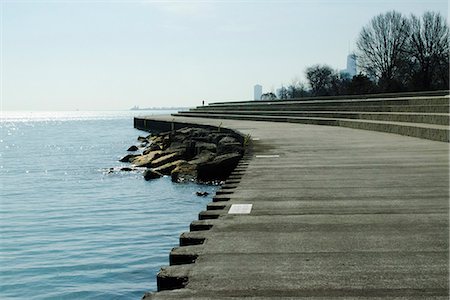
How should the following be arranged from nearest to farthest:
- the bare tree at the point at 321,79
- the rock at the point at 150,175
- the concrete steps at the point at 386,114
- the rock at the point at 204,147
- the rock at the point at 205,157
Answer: the concrete steps at the point at 386,114 → the rock at the point at 205,157 → the rock at the point at 150,175 → the rock at the point at 204,147 → the bare tree at the point at 321,79

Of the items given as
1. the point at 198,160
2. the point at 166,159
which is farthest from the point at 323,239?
the point at 166,159

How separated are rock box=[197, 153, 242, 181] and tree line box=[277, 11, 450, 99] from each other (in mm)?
43083

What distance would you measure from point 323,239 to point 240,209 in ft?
4.97

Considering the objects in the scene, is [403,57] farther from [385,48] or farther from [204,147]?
[204,147]

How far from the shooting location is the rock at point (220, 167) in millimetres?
15797

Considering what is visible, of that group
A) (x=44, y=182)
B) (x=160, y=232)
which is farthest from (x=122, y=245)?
(x=44, y=182)

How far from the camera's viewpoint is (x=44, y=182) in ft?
71.9

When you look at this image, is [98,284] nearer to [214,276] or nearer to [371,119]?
[214,276]

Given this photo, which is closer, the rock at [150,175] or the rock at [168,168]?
the rock at [150,175]

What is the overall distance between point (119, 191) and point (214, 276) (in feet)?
48.5

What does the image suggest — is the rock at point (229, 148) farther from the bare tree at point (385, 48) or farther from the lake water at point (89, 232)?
the bare tree at point (385, 48)

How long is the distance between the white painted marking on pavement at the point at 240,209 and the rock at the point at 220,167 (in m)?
9.29

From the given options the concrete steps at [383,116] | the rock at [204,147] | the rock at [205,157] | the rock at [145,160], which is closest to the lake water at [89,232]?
the rock at [205,157]

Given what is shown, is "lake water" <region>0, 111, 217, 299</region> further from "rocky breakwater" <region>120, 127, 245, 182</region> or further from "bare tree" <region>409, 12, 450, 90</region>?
"bare tree" <region>409, 12, 450, 90</region>
